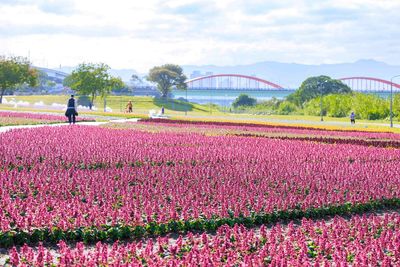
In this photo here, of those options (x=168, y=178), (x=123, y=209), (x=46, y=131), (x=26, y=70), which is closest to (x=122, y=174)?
(x=168, y=178)

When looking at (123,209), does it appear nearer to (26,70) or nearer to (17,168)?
(17,168)

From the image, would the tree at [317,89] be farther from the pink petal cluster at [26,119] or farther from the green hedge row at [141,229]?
the green hedge row at [141,229]

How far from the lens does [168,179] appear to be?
46.4 feet

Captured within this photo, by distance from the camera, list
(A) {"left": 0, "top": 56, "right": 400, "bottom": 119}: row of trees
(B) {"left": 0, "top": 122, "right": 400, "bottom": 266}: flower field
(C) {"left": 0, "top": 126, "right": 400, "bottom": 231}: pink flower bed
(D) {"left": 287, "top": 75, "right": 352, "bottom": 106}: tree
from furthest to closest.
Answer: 1. (D) {"left": 287, "top": 75, "right": 352, "bottom": 106}: tree
2. (A) {"left": 0, "top": 56, "right": 400, "bottom": 119}: row of trees
3. (C) {"left": 0, "top": 126, "right": 400, "bottom": 231}: pink flower bed
4. (B) {"left": 0, "top": 122, "right": 400, "bottom": 266}: flower field

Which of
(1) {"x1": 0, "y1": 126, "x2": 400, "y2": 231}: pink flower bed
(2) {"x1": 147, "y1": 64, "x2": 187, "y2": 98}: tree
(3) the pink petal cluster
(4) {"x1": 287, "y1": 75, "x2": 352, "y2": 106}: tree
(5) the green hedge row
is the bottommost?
(5) the green hedge row

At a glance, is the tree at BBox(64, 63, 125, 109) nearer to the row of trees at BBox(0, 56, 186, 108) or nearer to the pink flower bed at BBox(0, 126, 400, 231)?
the row of trees at BBox(0, 56, 186, 108)

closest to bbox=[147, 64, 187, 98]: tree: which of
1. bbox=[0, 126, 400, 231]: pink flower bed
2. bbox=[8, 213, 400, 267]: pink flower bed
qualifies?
bbox=[0, 126, 400, 231]: pink flower bed

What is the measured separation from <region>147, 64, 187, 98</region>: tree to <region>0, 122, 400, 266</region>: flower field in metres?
113

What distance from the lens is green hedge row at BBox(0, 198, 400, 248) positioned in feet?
30.8

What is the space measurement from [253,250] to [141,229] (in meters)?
1.91

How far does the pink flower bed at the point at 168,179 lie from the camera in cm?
1067

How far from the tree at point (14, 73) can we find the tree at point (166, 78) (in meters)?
45.6

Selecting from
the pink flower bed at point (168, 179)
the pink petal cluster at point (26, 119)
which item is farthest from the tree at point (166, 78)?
the pink flower bed at point (168, 179)

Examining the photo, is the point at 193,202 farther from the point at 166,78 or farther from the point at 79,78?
the point at 166,78
